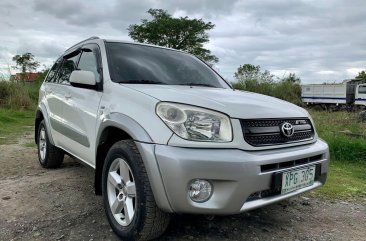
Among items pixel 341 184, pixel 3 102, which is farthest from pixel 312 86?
pixel 341 184

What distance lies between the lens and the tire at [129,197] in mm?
2527

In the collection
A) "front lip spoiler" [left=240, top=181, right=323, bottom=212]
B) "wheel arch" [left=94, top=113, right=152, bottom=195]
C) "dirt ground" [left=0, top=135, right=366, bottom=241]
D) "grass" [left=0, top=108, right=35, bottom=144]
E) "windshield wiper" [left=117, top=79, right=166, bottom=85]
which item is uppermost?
"windshield wiper" [left=117, top=79, right=166, bottom=85]

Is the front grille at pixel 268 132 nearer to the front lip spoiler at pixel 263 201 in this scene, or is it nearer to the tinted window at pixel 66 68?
the front lip spoiler at pixel 263 201

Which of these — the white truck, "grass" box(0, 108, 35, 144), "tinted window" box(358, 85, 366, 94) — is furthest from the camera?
the white truck

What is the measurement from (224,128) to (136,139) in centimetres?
62

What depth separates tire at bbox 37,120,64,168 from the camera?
4898 mm

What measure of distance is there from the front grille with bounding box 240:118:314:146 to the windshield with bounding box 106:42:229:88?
1120 mm

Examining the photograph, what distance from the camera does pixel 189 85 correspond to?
3568 millimetres

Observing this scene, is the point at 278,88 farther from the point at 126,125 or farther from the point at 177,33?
the point at 126,125

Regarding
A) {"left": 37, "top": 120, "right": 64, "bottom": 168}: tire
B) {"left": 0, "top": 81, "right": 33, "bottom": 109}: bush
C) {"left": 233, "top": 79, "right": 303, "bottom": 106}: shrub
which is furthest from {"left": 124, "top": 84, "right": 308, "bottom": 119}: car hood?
{"left": 233, "top": 79, "right": 303, "bottom": 106}: shrub

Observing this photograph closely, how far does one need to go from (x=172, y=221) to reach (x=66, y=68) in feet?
8.21

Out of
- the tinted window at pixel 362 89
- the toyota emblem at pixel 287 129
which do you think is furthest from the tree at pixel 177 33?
the toyota emblem at pixel 287 129

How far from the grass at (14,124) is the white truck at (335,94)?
24.0m

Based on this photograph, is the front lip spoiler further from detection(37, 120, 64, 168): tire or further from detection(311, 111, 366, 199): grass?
detection(37, 120, 64, 168): tire
